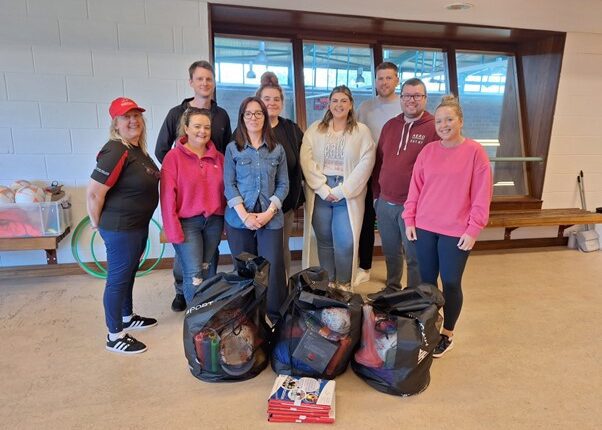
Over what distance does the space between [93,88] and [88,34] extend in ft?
1.28

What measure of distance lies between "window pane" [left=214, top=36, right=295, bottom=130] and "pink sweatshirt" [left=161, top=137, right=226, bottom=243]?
1.68m

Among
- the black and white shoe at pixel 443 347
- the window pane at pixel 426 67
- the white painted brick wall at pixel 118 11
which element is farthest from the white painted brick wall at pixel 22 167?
the window pane at pixel 426 67

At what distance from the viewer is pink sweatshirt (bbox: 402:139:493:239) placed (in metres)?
2.06

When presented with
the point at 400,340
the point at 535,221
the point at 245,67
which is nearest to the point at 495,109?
the point at 535,221

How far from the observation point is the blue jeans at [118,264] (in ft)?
7.12

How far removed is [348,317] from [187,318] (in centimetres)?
75

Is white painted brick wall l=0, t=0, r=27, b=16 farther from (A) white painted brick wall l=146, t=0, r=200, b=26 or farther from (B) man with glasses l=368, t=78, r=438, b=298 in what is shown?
(B) man with glasses l=368, t=78, r=438, b=298

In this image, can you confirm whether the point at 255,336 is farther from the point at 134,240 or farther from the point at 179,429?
the point at 134,240

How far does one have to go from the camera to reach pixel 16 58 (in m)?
3.12

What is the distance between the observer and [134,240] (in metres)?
2.21

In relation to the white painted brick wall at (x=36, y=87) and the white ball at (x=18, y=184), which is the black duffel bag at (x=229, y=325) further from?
the white painted brick wall at (x=36, y=87)

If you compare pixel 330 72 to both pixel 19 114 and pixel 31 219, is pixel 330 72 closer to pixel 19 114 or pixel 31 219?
pixel 19 114

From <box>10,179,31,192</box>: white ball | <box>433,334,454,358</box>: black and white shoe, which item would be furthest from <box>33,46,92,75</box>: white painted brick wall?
<box>433,334,454,358</box>: black and white shoe

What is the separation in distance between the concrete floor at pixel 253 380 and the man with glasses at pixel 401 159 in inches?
26.7
